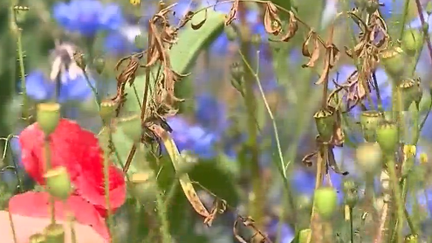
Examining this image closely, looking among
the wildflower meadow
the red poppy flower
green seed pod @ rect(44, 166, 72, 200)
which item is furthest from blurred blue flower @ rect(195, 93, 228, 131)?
green seed pod @ rect(44, 166, 72, 200)

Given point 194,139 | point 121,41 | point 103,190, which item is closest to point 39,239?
point 103,190

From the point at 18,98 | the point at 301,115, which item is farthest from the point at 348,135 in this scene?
the point at 18,98

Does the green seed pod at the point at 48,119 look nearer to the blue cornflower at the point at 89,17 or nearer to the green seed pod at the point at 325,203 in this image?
the green seed pod at the point at 325,203

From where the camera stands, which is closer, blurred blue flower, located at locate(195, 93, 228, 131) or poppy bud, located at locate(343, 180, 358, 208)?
poppy bud, located at locate(343, 180, 358, 208)

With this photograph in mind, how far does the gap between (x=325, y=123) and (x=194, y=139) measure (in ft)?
0.48

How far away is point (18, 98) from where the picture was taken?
0.59 m

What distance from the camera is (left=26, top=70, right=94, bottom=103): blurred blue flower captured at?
554 mm

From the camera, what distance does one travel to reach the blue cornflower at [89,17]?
53cm

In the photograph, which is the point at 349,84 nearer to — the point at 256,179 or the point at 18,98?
the point at 256,179

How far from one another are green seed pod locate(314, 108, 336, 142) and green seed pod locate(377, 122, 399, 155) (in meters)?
0.05

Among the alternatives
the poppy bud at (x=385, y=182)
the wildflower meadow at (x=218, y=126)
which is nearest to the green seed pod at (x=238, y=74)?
the wildflower meadow at (x=218, y=126)

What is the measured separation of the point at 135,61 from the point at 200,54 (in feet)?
0.55

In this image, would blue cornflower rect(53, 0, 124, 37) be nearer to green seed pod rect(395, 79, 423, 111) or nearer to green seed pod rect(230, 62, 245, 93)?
green seed pod rect(230, 62, 245, 93)

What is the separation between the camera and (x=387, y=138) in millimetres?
288
